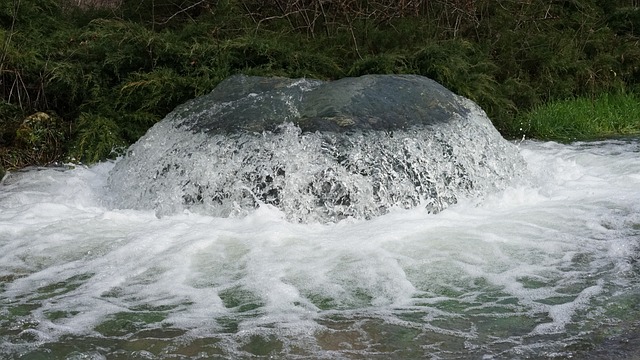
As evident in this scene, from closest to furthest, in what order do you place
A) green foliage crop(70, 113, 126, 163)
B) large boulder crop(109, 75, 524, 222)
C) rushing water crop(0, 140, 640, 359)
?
rushing water crop(0, 140, 640, 359)
large boulder crop(109, 75, 524, 222)
green foliage crop(70, 113, 126, 163)

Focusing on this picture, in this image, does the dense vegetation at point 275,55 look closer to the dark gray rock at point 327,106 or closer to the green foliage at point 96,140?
the green foliage at point 96,140

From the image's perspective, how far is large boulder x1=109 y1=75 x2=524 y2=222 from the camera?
5625 mm

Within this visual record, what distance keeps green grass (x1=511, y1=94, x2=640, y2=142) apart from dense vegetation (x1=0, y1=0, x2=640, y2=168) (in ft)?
0.09

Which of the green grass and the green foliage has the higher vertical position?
the green foliage

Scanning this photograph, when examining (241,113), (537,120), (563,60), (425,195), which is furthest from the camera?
(563,60)

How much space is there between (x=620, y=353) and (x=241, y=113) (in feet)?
12.0

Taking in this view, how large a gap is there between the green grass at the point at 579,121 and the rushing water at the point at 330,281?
2.72 metres

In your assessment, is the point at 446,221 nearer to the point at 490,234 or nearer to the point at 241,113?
the point at 490,234

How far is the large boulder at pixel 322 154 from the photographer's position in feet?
18.5

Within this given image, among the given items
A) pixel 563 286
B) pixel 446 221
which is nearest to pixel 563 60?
pixel 446 221

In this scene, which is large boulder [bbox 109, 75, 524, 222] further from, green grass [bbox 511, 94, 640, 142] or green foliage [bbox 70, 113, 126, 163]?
green grass [bbox 511, 94, 640, 142]

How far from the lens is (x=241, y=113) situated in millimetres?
6293

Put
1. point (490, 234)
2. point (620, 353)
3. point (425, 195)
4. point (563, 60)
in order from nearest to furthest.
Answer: point (620, 353) → point (490, 234) → point (425, 195) → point (563, 60)

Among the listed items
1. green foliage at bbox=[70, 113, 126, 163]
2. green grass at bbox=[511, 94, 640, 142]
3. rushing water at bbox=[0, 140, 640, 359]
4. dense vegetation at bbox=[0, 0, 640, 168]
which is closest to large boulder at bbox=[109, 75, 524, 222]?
rushing water at bbox=[0, 140, 640, 359]
